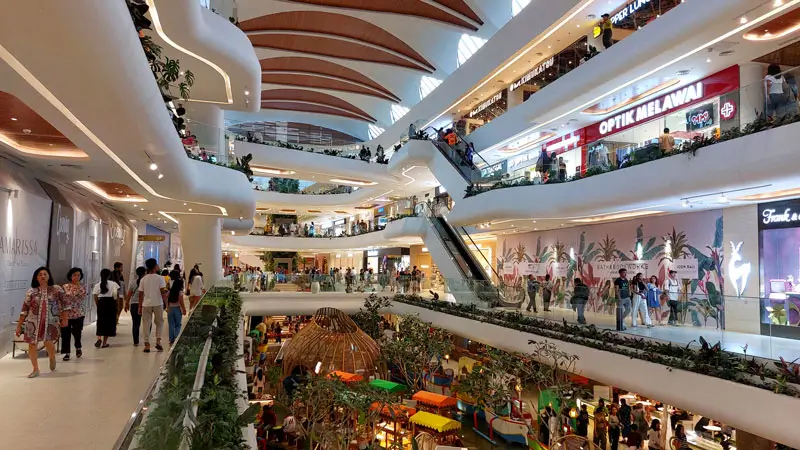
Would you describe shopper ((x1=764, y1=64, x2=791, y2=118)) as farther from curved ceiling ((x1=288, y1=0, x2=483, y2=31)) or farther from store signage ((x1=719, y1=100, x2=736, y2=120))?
curved ceiling ((x1=288, y1=0, x2=483, y2=31))

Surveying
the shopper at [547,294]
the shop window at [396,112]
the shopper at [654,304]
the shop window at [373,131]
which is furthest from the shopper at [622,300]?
the shop window at [373,131]

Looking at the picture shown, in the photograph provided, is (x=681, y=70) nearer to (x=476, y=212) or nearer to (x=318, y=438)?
(x=476, y=212)

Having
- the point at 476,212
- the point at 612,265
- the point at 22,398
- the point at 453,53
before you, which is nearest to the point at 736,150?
the point at 612,265

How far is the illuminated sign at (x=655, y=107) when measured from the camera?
13211 millimetres

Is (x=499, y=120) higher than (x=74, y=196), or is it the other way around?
(x=499, y=120)

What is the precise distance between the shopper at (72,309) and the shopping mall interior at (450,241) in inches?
1.4

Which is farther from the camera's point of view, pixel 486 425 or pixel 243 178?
pixel 486 425

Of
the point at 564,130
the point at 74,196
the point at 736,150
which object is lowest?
the point at 74,196

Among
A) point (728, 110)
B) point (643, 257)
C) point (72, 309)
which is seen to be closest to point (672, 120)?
point (728, 110)

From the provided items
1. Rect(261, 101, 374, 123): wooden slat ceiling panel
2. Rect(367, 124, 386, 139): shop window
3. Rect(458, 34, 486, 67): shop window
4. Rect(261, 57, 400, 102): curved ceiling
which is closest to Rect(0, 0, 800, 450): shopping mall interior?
Rect(458, 34, 486, 67): shop window

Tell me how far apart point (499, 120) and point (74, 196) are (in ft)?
46.6

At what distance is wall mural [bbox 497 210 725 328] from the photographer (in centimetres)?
917

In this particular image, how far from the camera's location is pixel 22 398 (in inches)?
205

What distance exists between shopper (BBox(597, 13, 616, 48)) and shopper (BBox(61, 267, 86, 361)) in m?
13.3
